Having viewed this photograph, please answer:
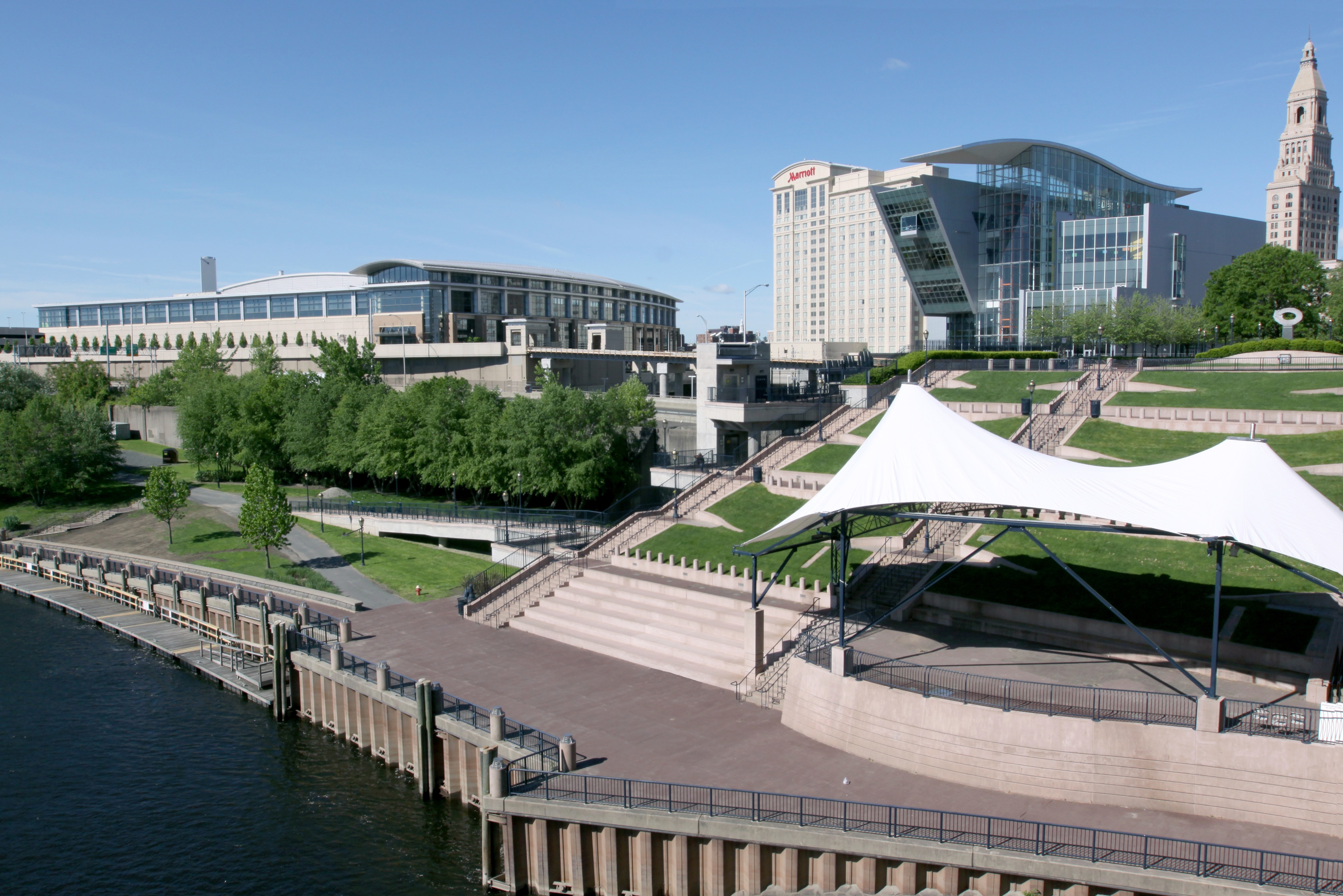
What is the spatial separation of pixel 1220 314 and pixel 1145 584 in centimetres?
6073

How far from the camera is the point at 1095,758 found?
19812 millimetres

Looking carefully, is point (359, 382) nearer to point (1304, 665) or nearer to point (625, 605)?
point (625, 605)

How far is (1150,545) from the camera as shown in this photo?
30188 mm

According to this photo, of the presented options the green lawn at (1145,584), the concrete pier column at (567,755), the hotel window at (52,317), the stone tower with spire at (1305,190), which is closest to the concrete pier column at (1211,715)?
the green lawn at (1145,584)

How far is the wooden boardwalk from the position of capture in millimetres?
33906

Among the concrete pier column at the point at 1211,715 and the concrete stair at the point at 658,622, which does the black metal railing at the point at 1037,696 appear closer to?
the concrete pier column at the point at 1211,715

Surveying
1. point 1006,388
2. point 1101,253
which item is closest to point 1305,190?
point 1101,253

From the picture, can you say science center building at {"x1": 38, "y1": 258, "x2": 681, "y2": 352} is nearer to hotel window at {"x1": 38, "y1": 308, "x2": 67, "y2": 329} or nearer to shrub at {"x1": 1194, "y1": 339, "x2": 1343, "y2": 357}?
hotel window at {"x1": 38, "y1": 308, "x2": 67, "y2": 329}

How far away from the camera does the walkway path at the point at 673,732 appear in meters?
18.9

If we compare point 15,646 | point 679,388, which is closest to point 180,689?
point 15,646

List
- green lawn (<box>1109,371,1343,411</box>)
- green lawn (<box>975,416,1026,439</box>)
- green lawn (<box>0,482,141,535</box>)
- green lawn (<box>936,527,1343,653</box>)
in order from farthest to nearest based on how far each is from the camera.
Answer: green lawn (<box>0,482,141,535</box>) → green lawn (<box>975,416,1026,439</box>) → green lawn (<box>1109,371,1343,411</box>) → green lawn (<box>936,527,1343,653</box>)

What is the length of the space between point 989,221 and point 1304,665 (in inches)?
2850

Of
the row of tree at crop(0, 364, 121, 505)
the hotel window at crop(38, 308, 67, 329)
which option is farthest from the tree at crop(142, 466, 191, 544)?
the hotel window at crop(38, 308, 67, 329)

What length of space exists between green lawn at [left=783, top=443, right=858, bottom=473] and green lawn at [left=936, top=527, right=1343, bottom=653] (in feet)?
42.8
